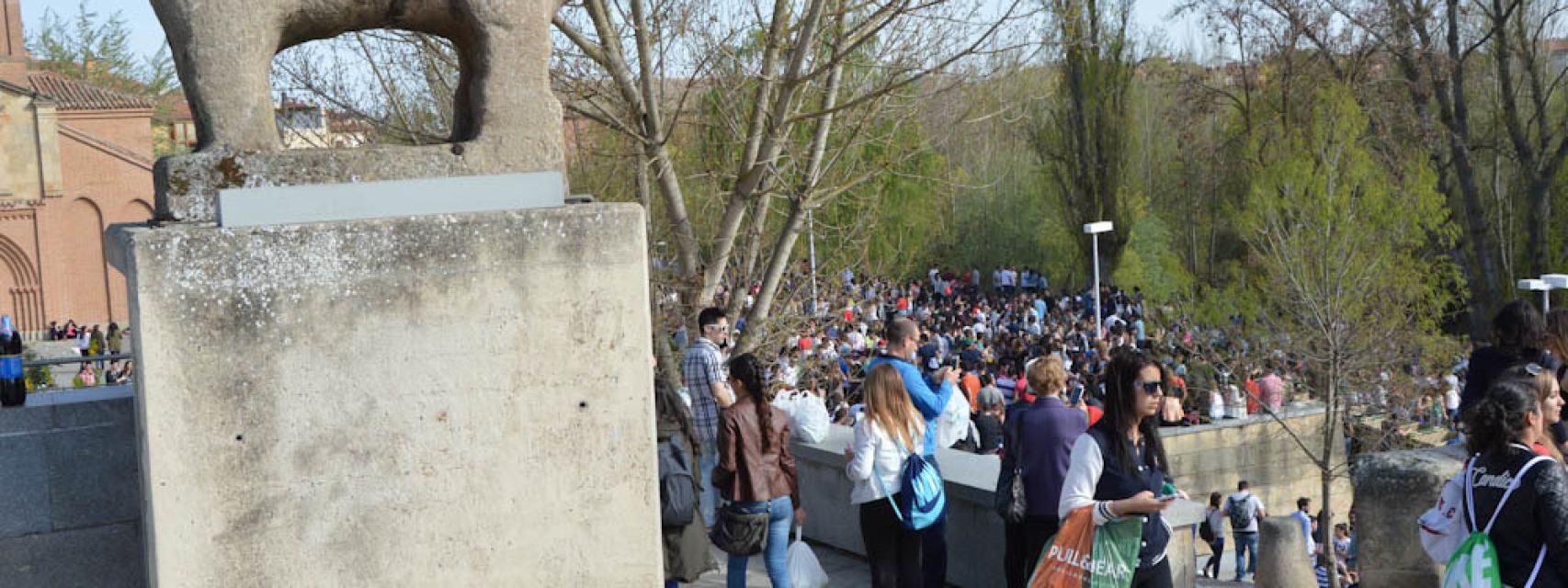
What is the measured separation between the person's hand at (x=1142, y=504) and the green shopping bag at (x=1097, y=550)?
0.10 metres

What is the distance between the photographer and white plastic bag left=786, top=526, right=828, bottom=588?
21.9 ft

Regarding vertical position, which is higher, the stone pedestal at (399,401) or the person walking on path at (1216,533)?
the stone pedestal at (399,401)

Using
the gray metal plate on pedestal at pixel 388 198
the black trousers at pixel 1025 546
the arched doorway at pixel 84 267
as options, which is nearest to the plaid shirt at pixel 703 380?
the black trousers at pixel 1025 546

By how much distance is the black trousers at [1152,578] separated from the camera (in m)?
4.88

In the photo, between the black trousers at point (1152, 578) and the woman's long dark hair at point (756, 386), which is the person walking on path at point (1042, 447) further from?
the woman's long dark hair at point (756, 386)

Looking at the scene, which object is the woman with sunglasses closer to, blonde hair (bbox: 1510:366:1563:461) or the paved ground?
blonde hair (bbox: 1510:366:1563:461)

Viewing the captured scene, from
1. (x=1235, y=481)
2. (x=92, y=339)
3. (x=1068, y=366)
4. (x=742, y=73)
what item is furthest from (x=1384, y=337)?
(x=92, y=339)

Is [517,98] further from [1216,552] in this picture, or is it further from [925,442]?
[1216,552]

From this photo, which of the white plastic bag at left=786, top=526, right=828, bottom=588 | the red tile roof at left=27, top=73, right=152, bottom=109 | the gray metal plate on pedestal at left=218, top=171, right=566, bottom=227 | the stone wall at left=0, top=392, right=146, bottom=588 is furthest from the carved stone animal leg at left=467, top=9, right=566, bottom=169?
the red tile roof at left=27, top=73, right=152, bottom=109

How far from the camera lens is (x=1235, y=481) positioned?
2120cm

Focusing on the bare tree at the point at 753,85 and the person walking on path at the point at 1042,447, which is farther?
the bare tree at the point at 753,85

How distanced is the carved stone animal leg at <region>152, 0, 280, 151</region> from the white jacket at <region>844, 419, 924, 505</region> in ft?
10.2

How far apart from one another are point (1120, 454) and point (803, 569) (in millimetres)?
2410

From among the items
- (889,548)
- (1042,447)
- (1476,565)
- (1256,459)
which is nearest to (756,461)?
(889,548)
